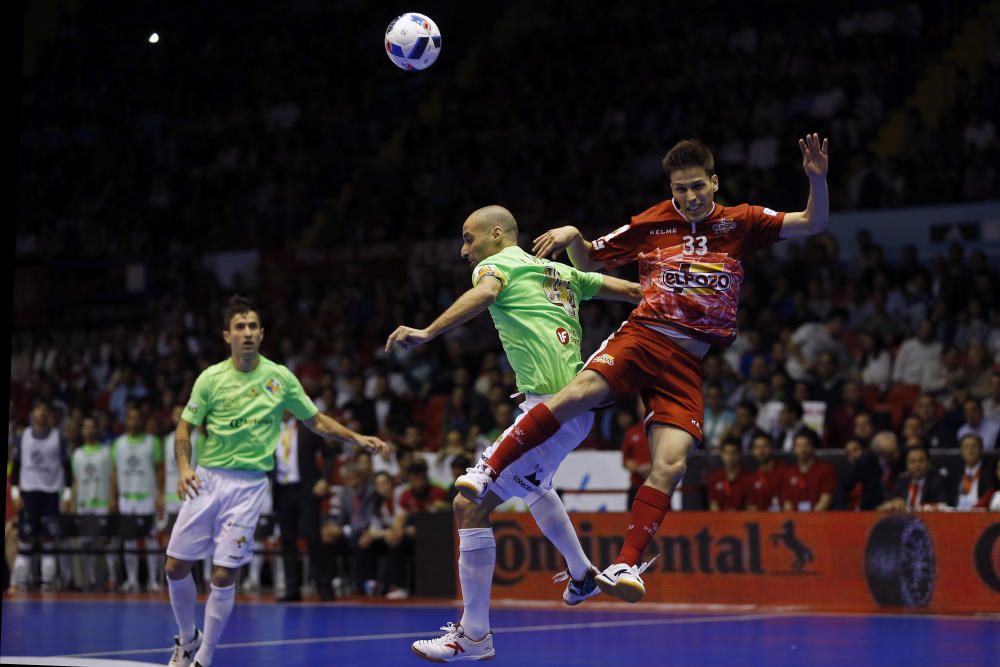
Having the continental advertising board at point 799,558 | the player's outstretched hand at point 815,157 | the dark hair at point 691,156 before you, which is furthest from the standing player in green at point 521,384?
the continental advertising board at point 799,558

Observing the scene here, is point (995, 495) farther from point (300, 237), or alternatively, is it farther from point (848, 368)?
point (300, 237)

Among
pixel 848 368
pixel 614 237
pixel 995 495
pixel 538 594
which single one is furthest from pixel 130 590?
pixel 614 237

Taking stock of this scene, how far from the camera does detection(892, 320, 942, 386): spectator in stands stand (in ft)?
60.4

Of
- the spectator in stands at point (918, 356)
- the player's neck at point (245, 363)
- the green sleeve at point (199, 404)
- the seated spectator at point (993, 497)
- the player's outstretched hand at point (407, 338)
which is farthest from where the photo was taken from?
the spectator in stands at point (918, 356)

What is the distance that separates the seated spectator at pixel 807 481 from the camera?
16.1 meters

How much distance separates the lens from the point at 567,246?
8.96 m

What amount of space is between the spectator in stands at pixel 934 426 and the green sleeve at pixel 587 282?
26.3ft

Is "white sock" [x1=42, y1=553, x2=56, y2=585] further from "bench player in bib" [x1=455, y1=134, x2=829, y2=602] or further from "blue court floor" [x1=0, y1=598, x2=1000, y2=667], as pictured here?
"bench player in bib" [x1=455, y1=134, x2=829, y2=602]

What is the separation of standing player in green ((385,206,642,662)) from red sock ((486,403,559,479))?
0.27m

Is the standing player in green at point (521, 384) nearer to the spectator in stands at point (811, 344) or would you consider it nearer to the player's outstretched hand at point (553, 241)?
the player's outstretched hand at point (553, 241)

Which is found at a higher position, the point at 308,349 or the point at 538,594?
the point at 308,349

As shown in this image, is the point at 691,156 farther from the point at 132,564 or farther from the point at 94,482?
the point at 94,482

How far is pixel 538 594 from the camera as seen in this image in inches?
674

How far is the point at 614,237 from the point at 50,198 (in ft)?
87.7
